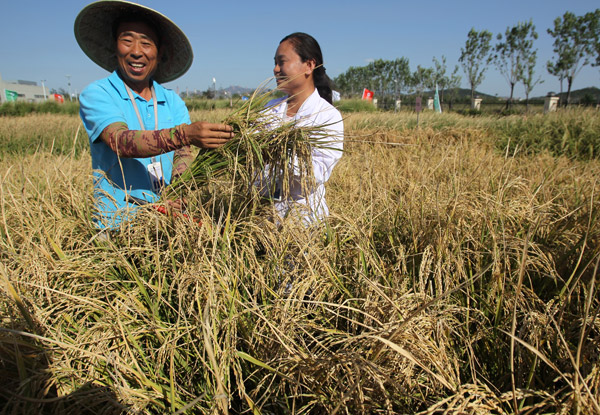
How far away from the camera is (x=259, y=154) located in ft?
4.00

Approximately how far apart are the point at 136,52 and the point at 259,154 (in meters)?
0.75

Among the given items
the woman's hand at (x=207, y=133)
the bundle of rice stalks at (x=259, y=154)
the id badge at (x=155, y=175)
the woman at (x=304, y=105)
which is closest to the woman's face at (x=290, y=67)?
Result: the woman at (x=304, y=105)

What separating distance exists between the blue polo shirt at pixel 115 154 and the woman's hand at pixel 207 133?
0.28 metres

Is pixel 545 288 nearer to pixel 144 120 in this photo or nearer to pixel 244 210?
pixel 244 210

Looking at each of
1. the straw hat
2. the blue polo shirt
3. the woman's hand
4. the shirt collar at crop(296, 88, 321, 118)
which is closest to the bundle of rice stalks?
the woman's hand

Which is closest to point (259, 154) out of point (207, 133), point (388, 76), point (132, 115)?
point (207, 133)

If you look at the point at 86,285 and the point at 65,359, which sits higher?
the point at 86,285

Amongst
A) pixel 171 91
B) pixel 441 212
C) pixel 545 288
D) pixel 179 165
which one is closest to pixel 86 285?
pixel 179 165

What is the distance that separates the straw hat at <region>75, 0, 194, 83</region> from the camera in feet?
4.75

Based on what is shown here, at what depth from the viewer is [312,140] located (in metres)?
1.30

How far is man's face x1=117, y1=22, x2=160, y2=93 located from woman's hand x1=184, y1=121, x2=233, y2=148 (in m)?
0.46

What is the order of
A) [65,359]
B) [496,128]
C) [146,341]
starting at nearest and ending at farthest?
1. [65,359]
2. [146,341]
3. [496,128]

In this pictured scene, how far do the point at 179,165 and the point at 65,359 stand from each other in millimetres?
866

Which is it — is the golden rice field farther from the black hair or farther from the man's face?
the black hair
